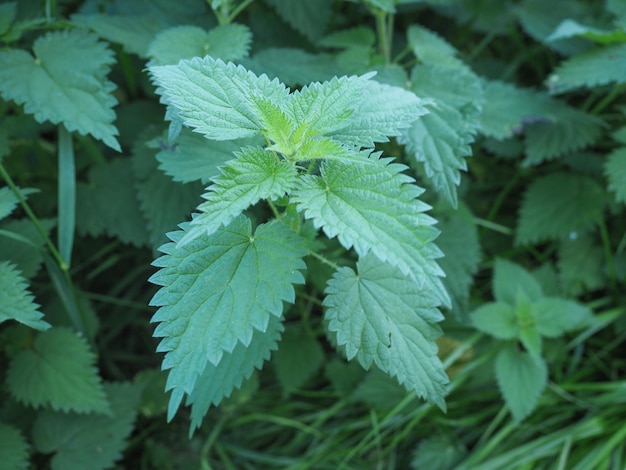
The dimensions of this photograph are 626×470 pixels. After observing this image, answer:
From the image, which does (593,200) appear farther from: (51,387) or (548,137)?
(51,387)

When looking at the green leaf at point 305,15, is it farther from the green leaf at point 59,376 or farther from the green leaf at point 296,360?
the green leaf at point 59,376

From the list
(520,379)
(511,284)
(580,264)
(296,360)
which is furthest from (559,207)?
(296,360)

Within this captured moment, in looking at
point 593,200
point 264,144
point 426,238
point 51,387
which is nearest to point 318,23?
point 264,144

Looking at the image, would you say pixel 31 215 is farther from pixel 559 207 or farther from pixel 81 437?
pixel 559 207

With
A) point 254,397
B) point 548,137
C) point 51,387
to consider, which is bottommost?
point 254,397

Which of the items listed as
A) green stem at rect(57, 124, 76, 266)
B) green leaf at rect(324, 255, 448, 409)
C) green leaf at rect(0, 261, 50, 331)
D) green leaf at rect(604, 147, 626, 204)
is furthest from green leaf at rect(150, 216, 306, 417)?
green leaf at rect(604, 147, 626, 204)

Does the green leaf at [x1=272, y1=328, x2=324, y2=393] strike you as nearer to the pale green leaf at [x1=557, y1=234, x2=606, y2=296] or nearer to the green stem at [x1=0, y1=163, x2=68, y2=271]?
the green stem at [x1=0, y1=163, x2=68, y2=271]
